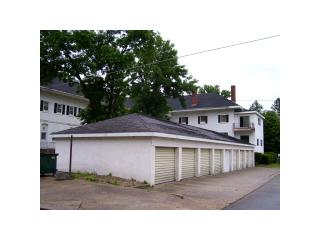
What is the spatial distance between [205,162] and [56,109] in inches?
684

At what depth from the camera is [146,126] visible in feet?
52.9

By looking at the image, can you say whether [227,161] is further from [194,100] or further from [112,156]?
[194,100]

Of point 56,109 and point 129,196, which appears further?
point 56,109

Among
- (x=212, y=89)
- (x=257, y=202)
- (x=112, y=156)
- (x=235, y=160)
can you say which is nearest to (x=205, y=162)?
(x=112, y=156)

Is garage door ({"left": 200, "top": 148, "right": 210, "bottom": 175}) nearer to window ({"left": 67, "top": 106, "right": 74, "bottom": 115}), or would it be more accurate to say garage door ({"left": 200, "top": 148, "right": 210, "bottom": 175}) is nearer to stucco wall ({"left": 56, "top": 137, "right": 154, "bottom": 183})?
stucco wall ({"left": 56, "top": 137, "right": 154, "bottom": 183})

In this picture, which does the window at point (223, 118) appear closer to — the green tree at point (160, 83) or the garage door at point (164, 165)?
the green tree at point (160, 83)

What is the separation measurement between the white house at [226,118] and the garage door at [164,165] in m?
27.7

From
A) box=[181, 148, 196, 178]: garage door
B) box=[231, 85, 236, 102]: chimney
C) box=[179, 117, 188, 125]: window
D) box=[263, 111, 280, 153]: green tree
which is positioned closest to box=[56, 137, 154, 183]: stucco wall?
box=[181, 148, 196, 178]: garage door

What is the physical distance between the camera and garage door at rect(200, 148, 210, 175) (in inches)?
821

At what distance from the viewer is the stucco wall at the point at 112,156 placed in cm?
1504

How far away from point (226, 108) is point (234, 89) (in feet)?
15.2

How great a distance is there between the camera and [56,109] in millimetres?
32625

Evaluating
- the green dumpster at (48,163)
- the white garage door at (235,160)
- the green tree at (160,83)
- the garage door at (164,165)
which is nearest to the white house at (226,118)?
the green tree at (160,83)
